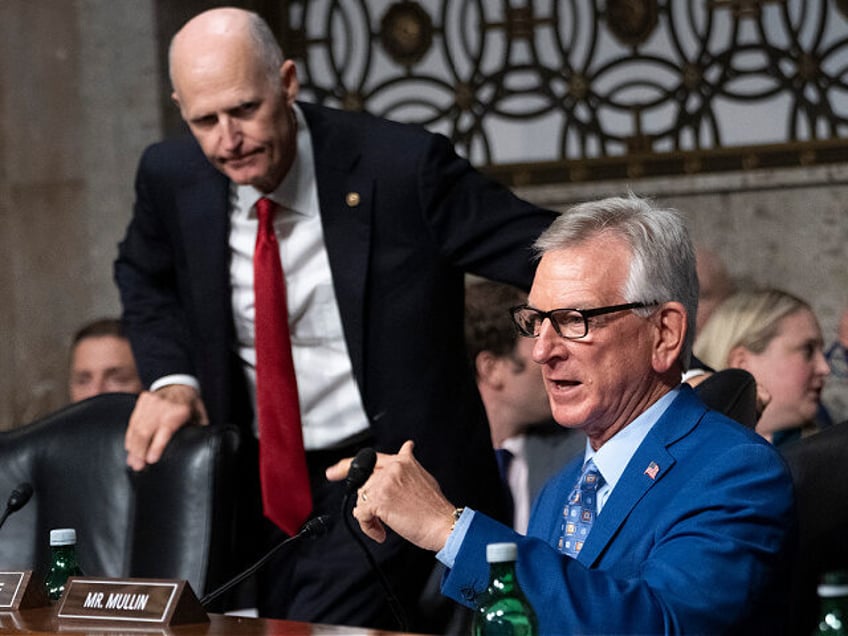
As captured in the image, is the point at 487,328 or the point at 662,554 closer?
the point at 662,554

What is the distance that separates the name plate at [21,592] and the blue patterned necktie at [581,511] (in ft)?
2.74

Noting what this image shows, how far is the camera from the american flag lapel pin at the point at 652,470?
8.37 ft

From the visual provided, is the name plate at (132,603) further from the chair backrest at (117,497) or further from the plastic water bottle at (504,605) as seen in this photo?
the chair backrest at (117,497)

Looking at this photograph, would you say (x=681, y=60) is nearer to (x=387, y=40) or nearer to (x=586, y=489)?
(x=387, y=40)

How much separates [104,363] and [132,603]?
8.81 feet

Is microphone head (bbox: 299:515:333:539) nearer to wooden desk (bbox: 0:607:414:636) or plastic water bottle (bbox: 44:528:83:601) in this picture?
wooden desk (bbox: 0:607:414:636)

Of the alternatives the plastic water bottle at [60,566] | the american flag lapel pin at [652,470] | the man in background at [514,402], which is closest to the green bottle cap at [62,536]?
the plastic water bottle at [60,566]

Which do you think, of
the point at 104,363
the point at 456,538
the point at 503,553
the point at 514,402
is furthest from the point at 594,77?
the point at 503,553

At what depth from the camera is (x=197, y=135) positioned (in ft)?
11.6

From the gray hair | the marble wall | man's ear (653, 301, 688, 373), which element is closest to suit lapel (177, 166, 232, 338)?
the gray hair

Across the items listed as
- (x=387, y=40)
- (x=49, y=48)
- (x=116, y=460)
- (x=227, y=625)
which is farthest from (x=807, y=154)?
(x=227, y=625)

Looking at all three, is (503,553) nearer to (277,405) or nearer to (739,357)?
(277,405)

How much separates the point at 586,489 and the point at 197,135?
1.27m

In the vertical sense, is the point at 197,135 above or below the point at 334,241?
above
